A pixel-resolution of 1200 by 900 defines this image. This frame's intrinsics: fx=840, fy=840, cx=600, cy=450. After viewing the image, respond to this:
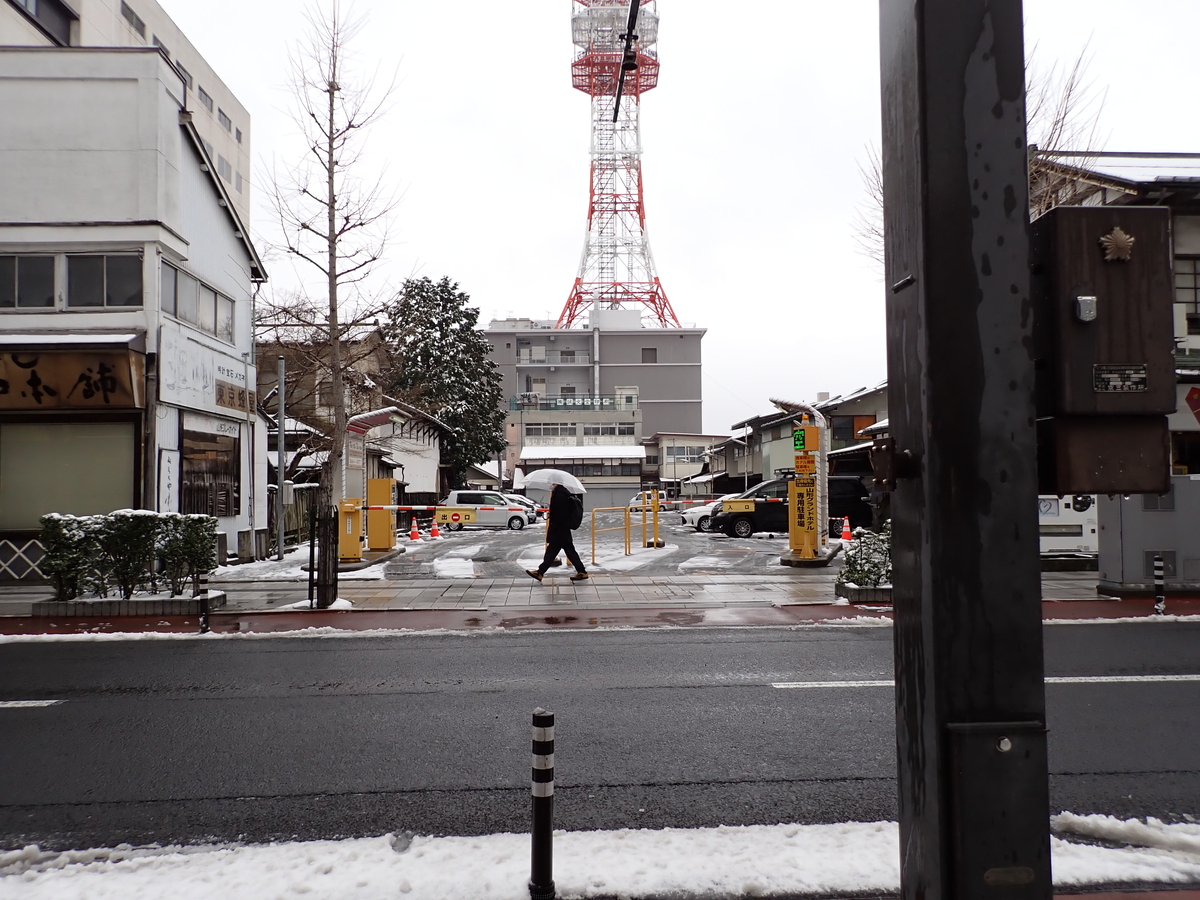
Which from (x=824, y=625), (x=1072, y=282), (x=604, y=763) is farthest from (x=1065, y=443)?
(x=824, y=625)

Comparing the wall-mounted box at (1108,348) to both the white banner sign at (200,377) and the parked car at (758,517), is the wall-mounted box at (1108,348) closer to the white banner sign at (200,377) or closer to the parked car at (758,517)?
the white banner sign at (200,377)

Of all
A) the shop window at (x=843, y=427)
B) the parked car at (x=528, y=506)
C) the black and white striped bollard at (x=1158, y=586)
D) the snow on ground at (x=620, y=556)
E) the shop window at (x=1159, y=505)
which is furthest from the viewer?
the shop window at (x=843, y=427)

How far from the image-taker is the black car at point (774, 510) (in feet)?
87.4

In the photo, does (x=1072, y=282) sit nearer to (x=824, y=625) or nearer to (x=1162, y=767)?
(x=1162, y=767)

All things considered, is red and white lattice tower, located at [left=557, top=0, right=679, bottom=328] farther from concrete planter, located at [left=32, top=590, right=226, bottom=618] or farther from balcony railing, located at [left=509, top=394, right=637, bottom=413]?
concrete planter, located at [left=32, top=590, right=226, bottom=618]

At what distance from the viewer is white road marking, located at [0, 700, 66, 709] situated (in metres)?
6.78

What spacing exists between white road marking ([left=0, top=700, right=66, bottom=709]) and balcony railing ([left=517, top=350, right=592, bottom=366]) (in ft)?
268

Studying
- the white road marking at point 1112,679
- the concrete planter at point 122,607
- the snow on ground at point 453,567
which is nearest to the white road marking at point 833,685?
the white road marking at point 1112,679

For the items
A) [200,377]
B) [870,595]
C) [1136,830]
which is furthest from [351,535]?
Answer: [1136,830]

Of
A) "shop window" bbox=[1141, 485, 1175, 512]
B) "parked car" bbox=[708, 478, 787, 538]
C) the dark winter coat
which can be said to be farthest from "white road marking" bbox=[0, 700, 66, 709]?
"parked car" bbox=[708, 478, 787, 538]

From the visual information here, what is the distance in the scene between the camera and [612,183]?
81.1 m

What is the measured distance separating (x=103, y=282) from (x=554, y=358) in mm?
72873

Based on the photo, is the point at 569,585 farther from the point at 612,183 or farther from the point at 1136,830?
the point at 612,183

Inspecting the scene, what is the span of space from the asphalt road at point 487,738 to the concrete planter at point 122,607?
8.25 feet
